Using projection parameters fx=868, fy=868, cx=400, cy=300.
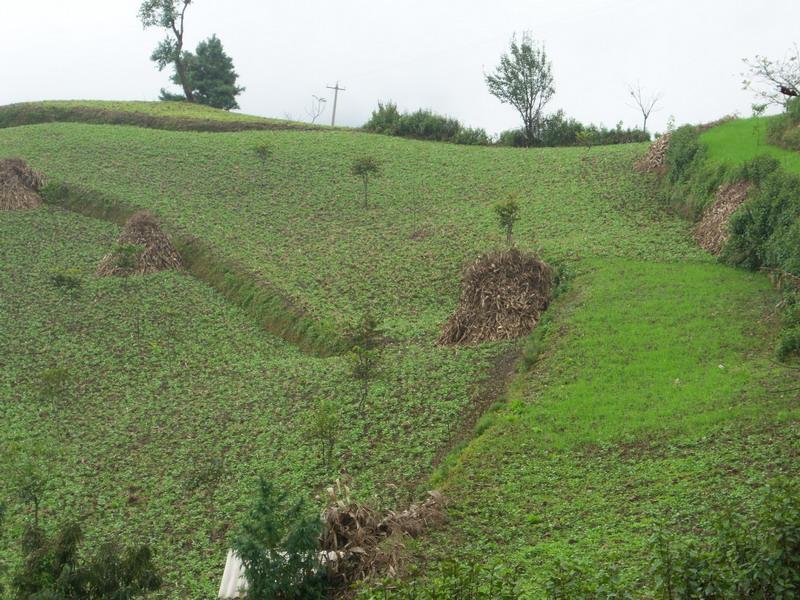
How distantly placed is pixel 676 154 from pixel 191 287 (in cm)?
1704

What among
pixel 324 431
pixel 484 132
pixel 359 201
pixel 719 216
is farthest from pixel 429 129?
pixel 324 431

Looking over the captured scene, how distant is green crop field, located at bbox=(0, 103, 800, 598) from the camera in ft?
43.1

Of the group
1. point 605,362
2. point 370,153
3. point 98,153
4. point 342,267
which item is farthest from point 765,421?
point 98,153

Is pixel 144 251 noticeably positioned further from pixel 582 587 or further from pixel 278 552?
pixel 582 587

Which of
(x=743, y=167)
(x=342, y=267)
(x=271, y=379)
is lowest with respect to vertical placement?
(x=271, y=379)

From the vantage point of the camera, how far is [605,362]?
58.5 ft

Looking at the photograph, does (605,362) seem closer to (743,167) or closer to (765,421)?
(765,421)

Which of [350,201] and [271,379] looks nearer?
[271,379]

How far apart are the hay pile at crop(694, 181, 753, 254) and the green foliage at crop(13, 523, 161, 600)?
18.4 m

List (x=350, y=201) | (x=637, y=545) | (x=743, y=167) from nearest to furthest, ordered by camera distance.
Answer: (x=637, y=545) → (x=743, y=167) → (x=350, y=201)

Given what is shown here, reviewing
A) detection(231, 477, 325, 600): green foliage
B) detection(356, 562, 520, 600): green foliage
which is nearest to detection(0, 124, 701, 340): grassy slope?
detection(231, 477, 325, 600): green foliage

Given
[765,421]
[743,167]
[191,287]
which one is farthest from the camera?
[191,287]

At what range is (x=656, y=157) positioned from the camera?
32906 mm

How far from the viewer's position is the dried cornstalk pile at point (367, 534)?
11.5m
